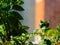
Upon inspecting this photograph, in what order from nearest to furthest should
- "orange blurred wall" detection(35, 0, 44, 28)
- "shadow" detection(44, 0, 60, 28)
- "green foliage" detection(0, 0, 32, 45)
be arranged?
"green foliage" detection(0, 0, 32, 45)
"shadow" detection(44, 0, 60, 28)
"orange blurred wall" detection(35, 0, 44, 28)

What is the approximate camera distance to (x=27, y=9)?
370 centimetres

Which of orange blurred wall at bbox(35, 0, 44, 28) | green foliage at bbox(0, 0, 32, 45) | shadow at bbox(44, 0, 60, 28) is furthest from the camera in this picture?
orange blurred wall at bbox(35, 0, 44, 28)

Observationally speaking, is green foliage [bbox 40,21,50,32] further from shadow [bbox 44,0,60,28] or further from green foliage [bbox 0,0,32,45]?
shadow [bbox 44,0,60,28]

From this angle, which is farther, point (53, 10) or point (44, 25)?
point (53, 10)

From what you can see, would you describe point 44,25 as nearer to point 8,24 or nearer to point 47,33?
point 47,33

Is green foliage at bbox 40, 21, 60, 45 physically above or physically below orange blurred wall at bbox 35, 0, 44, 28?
above

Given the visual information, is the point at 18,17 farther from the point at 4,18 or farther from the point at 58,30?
the point at 58,30

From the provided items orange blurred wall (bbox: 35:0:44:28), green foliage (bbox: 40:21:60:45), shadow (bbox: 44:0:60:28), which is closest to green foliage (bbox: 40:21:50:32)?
green foliage (bbox: 40:21:60:45)

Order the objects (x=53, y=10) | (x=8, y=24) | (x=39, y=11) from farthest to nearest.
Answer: (x=39, y=11), (x=53, y=10), (x=8, y=24)

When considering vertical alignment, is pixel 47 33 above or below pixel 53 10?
above

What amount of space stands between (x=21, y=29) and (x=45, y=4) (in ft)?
7.67

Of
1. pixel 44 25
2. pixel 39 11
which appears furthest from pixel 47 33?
pixel 39 11

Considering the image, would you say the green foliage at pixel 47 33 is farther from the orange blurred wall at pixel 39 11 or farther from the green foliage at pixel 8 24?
the orange blurred wall at pixel 39 11

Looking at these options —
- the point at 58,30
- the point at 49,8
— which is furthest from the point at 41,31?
the point at 49,8
